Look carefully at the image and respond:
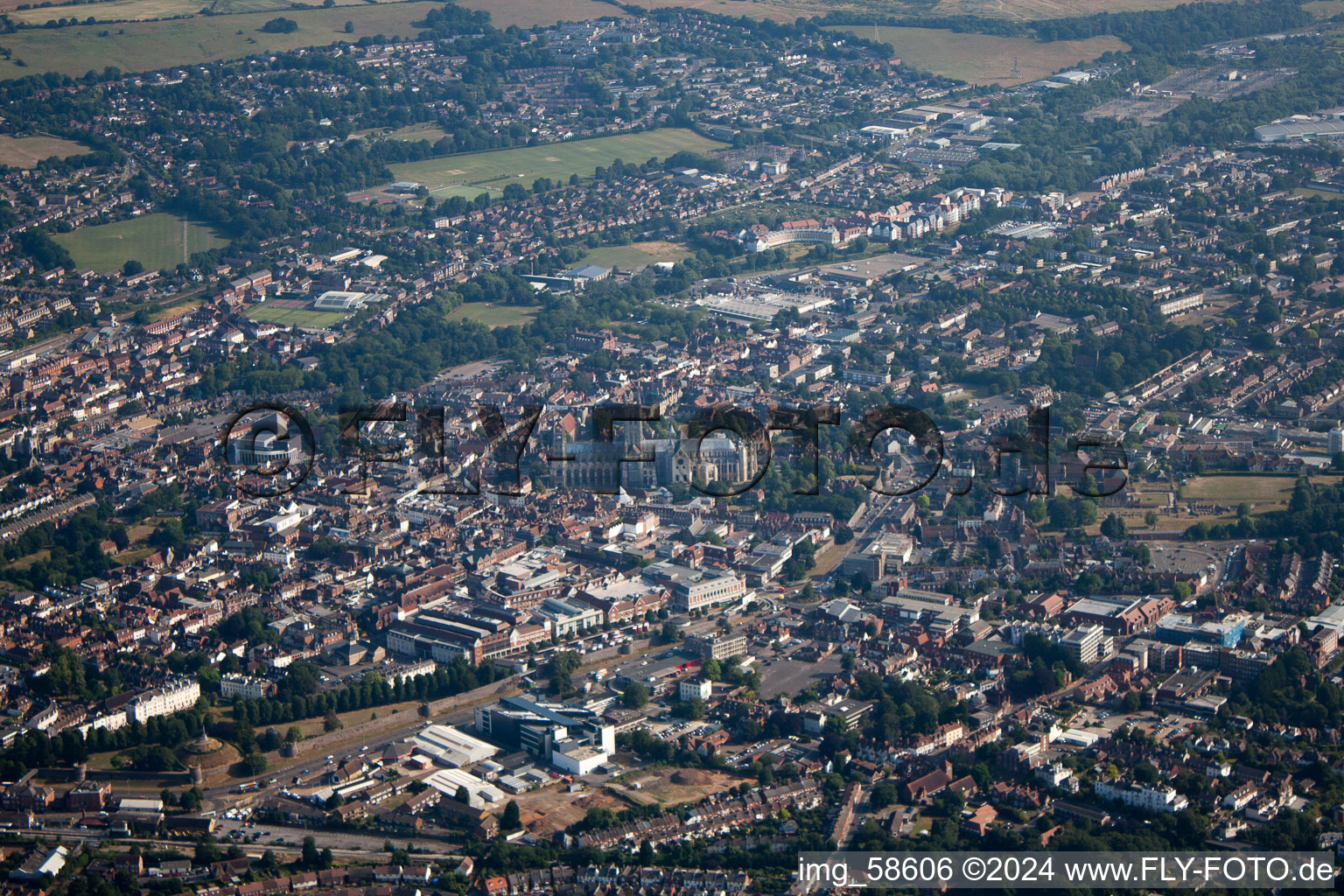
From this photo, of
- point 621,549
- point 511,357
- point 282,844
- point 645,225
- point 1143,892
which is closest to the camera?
point 1143,892

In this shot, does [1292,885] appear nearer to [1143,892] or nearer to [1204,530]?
[1143,892]

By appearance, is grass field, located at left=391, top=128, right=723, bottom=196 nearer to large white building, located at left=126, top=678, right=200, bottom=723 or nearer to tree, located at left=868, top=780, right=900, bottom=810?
large white building, located at left=126, top=678, right=200, bottom=723

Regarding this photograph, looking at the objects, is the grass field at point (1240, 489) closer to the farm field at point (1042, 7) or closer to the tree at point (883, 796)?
the tree at point (883, 796)

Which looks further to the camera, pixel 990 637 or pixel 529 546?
pixel 529 546

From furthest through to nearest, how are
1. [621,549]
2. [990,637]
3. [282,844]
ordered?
[621,549] → [990,637] → [282,844]

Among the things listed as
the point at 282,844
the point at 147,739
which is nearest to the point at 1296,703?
the point at 282,844

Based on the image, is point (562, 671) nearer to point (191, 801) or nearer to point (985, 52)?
point (191, 801)
